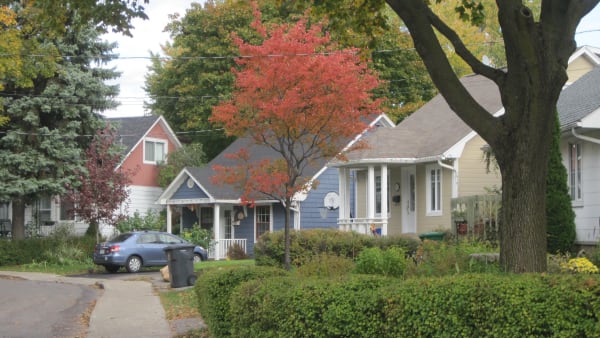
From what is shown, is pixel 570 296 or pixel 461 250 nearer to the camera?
pixel 570 296

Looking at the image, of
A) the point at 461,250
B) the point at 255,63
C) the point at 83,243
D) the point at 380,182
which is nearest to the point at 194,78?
the point at 83,243

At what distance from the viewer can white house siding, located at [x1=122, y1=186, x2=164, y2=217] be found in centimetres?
4038

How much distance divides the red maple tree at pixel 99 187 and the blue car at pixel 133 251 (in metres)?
3.02

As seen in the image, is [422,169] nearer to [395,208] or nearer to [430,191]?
→ [430,191]

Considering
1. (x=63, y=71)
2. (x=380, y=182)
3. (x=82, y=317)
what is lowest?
(x=82, y=317)

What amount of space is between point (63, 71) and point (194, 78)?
12298mm

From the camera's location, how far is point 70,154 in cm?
3328

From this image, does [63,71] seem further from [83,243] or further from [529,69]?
[529,69]

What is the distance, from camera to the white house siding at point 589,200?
17.4 meters

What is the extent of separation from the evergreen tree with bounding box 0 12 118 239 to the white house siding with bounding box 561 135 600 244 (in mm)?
21688

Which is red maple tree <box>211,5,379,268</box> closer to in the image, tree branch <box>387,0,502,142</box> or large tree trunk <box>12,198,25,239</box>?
tree branch <box>387,0,502,142</box>

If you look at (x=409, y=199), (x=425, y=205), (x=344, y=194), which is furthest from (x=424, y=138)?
(x=344, y=194)

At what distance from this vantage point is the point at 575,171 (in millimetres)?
18641

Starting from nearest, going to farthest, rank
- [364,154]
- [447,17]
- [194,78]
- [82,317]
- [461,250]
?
[461,250], [82,317], [364,154], [447,17], [194,78]
